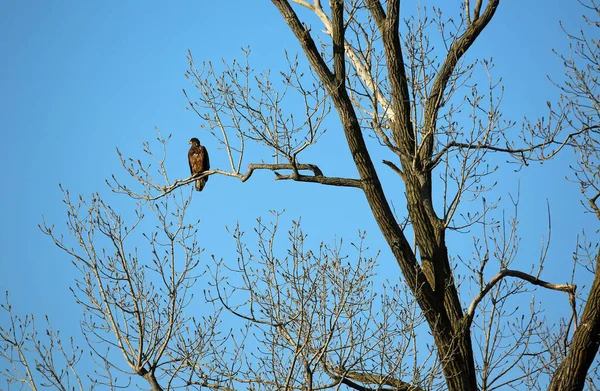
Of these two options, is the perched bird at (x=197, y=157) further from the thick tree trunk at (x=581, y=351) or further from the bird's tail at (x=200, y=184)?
the thick tree trunk at (x=581, y=351)

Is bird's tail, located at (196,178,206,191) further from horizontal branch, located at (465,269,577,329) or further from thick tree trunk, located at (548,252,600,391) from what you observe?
thick tree trunk, located at (548,252,600,391)

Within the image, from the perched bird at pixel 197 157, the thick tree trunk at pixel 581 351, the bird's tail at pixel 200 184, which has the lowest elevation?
the thick tree trunk at pixel 581 351

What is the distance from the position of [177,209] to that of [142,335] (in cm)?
123

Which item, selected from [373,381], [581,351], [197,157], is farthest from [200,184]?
[581,351]

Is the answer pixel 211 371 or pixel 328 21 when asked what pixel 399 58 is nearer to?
pixel 328 21

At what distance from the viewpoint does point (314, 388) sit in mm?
6469

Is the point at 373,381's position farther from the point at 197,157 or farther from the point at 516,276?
the point at 197,157

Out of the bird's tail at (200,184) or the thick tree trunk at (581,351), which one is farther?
the bird's tail at (200,184)

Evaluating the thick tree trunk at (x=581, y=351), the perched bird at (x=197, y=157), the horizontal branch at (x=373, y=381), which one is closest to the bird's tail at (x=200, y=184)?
the perched bird at (x=197, y=157)

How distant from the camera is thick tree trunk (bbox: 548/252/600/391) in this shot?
19.5 ft

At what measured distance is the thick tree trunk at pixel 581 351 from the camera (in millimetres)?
5934

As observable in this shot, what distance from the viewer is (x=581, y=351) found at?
595 cm

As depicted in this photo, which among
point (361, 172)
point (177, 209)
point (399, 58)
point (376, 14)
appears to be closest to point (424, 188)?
point (361, 172)

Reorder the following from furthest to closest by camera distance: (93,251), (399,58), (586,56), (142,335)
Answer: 1. (586,56)
2. (399,58)
3. (93,251)
4. (142,335)
